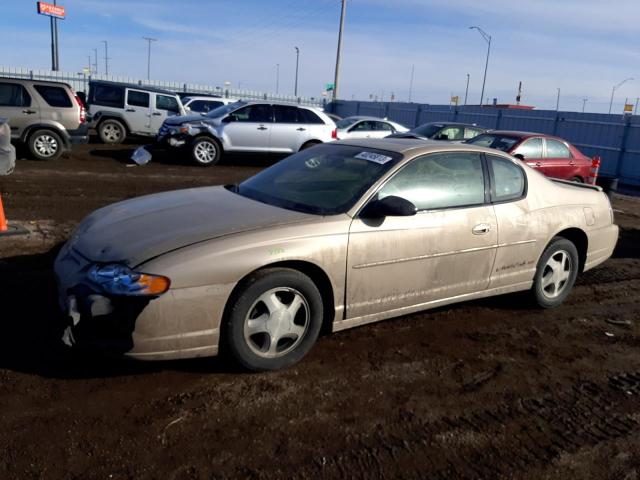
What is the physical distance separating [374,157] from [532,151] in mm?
8660

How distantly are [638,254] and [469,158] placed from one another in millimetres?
4552

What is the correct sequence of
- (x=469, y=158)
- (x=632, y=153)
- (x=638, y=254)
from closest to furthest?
(x=469, y=158) < (x=638, y=254) < (x=632, y=153)

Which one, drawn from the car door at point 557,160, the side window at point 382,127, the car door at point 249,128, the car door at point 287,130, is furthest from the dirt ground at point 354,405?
the side window at point 382,127

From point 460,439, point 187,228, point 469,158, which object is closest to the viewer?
point 460,439

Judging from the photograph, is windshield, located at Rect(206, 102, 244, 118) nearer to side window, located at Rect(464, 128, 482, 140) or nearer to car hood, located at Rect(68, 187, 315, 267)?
side window, located at Rect(464, 128, 482, 140)

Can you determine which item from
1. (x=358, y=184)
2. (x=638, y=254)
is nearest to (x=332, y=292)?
(x=358, y=184)

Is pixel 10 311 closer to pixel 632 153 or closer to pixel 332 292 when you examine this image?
pixel 332 292

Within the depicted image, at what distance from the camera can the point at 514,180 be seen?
498cm

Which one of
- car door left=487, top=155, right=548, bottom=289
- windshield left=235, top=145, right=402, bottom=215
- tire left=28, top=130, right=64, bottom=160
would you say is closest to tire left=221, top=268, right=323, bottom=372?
windshield left=235, top=145, right=402, bottom=215

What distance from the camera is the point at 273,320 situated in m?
3.63

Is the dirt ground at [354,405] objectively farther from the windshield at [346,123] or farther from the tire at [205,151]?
the windshield at [346,123]

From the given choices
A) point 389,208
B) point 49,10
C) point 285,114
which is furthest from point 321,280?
point 49,10

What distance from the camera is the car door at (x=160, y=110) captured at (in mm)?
17998

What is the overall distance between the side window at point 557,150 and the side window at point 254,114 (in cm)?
684
